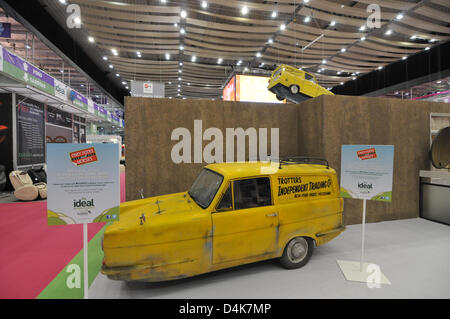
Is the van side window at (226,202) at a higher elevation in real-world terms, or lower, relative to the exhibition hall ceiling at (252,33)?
lower

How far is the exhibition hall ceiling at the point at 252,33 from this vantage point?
6.43 metres

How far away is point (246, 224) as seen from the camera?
2496 millimetres

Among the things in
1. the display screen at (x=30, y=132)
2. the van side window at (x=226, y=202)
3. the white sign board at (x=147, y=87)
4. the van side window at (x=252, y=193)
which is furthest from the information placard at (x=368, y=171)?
the display screen at (x=30, y=132)

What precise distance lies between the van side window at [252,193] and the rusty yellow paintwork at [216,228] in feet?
0.22

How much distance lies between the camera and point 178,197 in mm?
3174

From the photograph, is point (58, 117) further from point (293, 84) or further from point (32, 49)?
point (293, 84)

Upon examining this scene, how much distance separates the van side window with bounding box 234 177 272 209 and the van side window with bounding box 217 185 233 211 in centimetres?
8

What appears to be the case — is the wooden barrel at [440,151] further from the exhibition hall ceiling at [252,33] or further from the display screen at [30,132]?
the display screen at [30,132]

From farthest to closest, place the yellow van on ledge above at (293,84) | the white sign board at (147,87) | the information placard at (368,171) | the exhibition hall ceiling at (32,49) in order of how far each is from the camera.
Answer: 1. the white sign board at (147,87)
2. the exhibition hall ceiling at (32,49)
3. the yellow van on ledge above at (293,84)
4. the information placard at (368,171)

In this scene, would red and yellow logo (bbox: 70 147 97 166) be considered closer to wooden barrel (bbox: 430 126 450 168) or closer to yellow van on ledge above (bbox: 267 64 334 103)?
yellow van on ledge above (bbox: 267 64 334 103)
